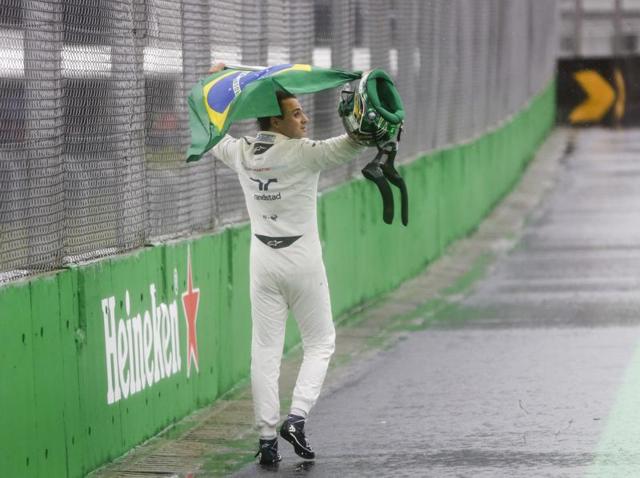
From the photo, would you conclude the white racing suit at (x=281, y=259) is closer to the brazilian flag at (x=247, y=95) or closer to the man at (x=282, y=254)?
the man at (x=282, y=254)

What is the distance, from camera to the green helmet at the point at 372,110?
23.5 ft

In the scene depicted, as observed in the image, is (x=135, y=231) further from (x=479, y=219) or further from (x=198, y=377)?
(x=479, y=219)

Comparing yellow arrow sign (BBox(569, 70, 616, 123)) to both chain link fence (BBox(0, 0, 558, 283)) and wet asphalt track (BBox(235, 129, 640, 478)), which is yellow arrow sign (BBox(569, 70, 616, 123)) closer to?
wet asphalt track (BBox(235, 129, 640, 478))

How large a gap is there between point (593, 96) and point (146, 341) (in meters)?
41.0

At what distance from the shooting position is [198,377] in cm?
909

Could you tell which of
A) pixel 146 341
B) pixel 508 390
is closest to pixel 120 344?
pixel 146 341

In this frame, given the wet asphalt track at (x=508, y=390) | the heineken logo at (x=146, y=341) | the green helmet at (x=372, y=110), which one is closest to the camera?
the green helmet at (x=372, y=110)

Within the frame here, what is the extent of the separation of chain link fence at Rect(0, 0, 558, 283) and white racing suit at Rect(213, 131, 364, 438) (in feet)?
2.47

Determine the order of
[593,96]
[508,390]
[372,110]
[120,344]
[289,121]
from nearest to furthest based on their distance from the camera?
1. [372,110]
2. [289,121]
3. [120,344]
4. [508,390]
5. [593,96]

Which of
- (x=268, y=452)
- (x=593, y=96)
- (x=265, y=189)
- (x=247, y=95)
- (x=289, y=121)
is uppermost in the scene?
(x=247, y=95)

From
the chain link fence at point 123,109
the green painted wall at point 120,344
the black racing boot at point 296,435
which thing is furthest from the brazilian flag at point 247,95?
the black racing boot at point 296,435

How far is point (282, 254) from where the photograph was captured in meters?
7.66

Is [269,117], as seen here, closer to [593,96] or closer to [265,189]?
[265,189]

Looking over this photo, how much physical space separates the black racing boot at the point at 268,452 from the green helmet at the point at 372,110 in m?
1.48
